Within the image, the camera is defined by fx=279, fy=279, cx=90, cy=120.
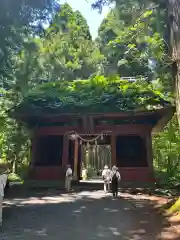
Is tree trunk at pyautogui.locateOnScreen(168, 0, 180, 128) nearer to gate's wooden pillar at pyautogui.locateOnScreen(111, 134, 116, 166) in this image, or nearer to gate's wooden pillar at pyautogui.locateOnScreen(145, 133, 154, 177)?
gate's wooden pillar at pyautogui.locateOnScreen(145, 133, 154, 177)

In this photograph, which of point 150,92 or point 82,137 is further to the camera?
point 82,137

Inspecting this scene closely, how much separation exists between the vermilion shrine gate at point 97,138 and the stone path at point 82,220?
483cm

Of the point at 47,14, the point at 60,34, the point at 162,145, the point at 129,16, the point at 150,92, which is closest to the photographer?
the point at 129,16

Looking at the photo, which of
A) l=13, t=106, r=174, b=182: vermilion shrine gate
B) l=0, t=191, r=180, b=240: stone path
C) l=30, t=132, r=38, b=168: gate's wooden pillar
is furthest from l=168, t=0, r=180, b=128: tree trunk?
l=30, t=132, r=38, b=168: gate's wooden pillar

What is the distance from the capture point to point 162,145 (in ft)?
67.0

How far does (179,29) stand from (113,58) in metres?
26.1

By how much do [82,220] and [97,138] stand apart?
892 centimetres

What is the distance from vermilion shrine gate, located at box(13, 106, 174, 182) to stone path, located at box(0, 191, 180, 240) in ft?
15.9

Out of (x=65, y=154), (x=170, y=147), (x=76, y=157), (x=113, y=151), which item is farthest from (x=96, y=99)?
(x=170, y=147)

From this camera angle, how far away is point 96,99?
607 inches

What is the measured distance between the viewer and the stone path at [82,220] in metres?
6.15

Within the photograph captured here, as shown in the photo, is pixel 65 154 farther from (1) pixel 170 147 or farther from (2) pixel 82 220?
(2) pixel 82 220

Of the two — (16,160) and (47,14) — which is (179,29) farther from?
(16,160)

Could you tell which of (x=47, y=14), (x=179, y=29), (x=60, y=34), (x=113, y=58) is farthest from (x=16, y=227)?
(x=60, y=34)
